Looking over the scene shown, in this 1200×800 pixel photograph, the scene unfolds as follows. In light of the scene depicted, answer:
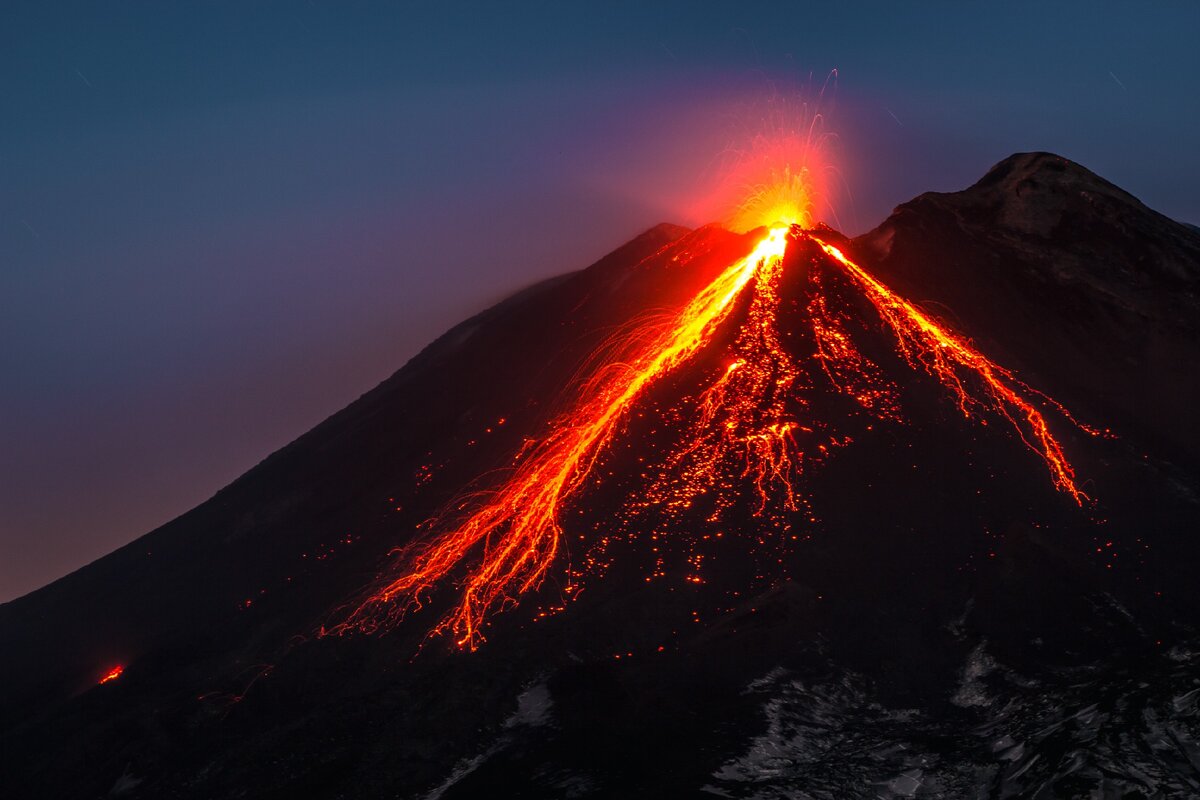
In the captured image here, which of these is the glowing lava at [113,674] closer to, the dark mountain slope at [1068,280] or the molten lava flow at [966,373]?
the molten lava flow at [966,373]

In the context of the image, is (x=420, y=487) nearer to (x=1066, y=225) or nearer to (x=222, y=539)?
(x=222, y=539)

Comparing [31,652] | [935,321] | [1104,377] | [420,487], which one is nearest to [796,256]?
[935,321]

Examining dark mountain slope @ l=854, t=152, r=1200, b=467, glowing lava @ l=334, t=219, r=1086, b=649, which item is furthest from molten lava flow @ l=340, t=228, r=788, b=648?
dark mountain slope @ l=854, t=152, r=1200, b=467

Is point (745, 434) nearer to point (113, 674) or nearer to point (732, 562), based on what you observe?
point (732, 562)

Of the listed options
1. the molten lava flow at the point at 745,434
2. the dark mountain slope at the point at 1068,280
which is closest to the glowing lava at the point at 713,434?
the molten lava flow at the point at 745,434

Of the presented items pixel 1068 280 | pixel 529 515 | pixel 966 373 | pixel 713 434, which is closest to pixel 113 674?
pixel 529 515

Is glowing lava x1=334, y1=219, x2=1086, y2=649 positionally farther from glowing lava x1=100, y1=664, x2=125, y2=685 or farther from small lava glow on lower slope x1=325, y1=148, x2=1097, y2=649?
glowing lava x1=100, y1=664, x2=125, y2=685
